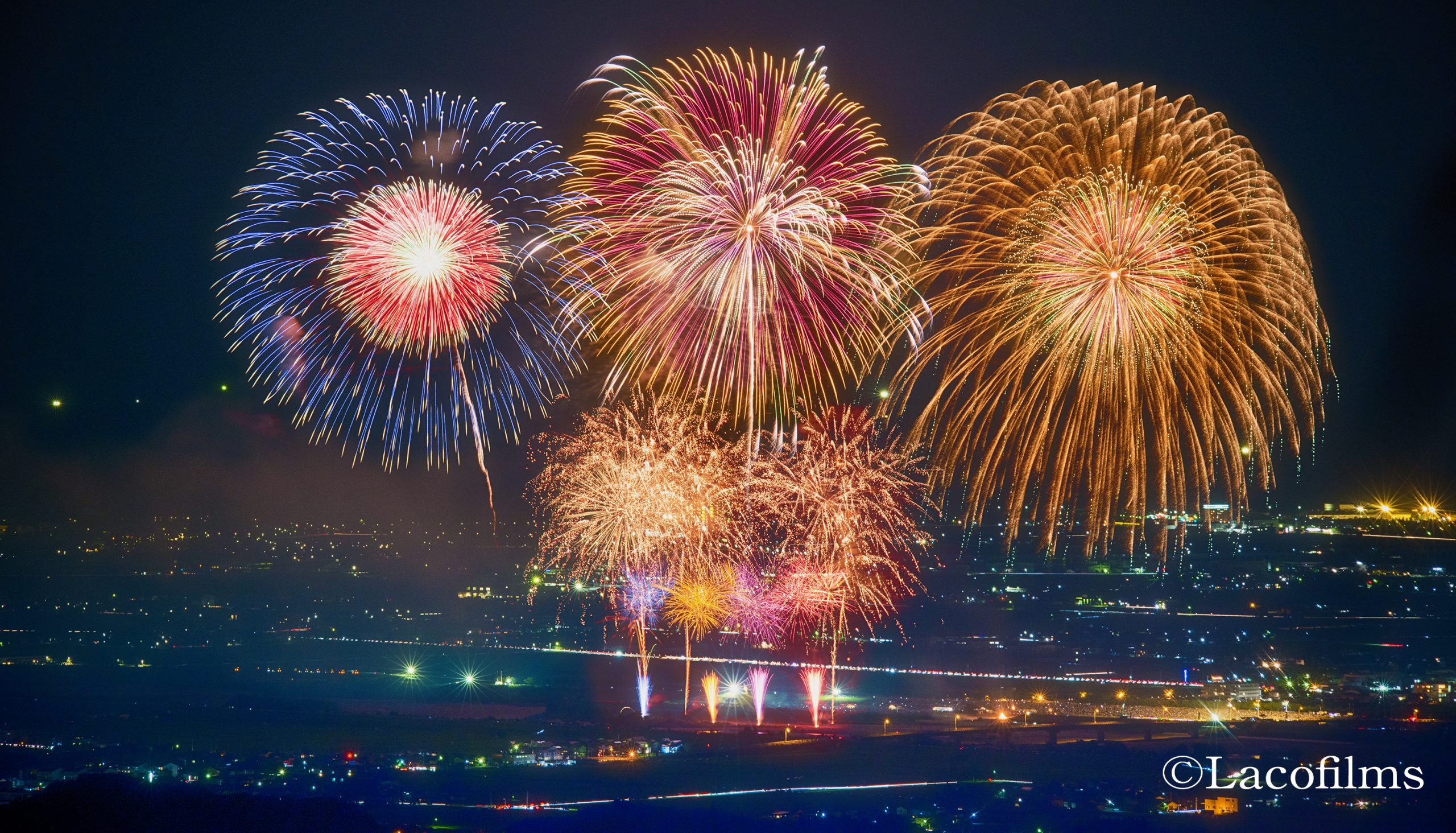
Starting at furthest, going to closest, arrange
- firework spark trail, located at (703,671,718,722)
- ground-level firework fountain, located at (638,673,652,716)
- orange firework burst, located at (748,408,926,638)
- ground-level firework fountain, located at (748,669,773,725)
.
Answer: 1. ground-level firework fountain, located at (748,669,773,725)
2. firework spark trail, located at (703,671,718,722)
3. ground-level firework fountain, located at (638,673,652,716)
4. orange firework burst, located at (748,408,926,638)

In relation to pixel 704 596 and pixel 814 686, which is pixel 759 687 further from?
pixel 704 596

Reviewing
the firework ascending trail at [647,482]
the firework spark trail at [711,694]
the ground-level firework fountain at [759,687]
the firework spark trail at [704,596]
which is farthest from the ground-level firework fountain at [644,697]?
the firework ascending trail at [647,482]

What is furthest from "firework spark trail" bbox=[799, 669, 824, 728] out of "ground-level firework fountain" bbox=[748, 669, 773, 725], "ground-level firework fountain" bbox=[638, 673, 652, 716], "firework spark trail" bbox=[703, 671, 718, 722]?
"ground-level firework fountain" bbox=[638, 673, 652, 716]

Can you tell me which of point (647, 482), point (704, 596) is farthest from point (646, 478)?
point (704, 596)

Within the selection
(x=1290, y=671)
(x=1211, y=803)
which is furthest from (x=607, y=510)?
(x=1290, y=671)

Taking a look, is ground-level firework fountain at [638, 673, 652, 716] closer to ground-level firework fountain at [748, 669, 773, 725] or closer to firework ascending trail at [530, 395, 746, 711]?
ground-level firework fountain at [748, 669, 773, 725]

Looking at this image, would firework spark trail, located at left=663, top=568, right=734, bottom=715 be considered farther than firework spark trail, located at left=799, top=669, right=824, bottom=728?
No
